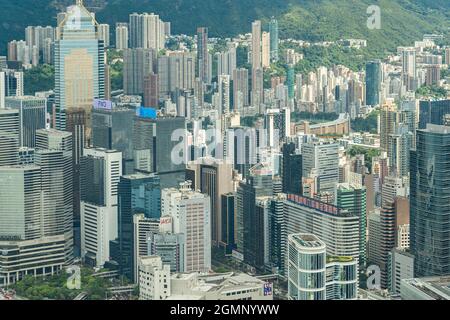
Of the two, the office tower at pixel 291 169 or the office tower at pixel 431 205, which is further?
the office tower at pixel 291 169

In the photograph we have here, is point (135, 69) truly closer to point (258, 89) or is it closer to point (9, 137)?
point (258, 89)

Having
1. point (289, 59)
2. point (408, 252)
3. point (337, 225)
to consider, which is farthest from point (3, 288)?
point (289, 59)

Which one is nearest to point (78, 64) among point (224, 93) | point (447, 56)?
point (224, 93)

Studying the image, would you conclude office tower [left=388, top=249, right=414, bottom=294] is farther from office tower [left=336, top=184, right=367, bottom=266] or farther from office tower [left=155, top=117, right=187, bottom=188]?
office tower [left=155, top=117, right=187, bottom=188]

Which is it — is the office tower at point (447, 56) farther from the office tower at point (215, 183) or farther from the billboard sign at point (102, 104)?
the billboard sign at point (102, 104)

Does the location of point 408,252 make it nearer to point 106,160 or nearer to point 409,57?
point 106,160

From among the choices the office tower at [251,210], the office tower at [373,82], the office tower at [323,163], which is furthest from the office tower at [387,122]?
the office tower at [251,210]
